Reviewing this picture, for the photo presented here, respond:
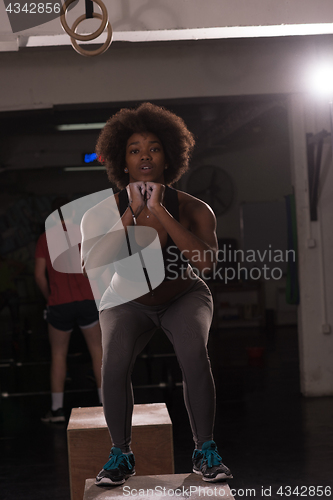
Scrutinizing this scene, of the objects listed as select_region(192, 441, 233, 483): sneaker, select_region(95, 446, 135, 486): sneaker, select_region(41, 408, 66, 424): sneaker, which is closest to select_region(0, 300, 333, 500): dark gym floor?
select_region(41, 408, 66, 424): sneaker

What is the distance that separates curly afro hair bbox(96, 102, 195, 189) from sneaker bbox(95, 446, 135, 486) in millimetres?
1056

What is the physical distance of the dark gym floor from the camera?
2.90 metres

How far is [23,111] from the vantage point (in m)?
4.33

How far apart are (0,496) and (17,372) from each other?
11.3 feet

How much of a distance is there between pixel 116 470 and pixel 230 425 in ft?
6.88

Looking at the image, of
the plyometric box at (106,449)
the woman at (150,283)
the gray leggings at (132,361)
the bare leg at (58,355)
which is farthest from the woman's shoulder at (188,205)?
the bare leg at (58,355)

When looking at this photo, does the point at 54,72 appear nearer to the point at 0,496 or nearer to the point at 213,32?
the point at 213,32

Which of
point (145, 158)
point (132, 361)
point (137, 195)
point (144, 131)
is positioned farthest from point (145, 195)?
point (132, 361)

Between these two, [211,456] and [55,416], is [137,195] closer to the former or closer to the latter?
[211,456]

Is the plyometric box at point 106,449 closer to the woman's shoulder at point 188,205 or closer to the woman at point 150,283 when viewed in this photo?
the woman at point 150,283

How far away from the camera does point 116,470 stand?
76.0 inches

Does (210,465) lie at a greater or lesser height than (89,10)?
lesser

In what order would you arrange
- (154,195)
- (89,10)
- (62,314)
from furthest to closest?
(62,314) < (89,10) < (154,195)

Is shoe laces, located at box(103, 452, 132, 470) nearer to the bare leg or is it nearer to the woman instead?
the woman
